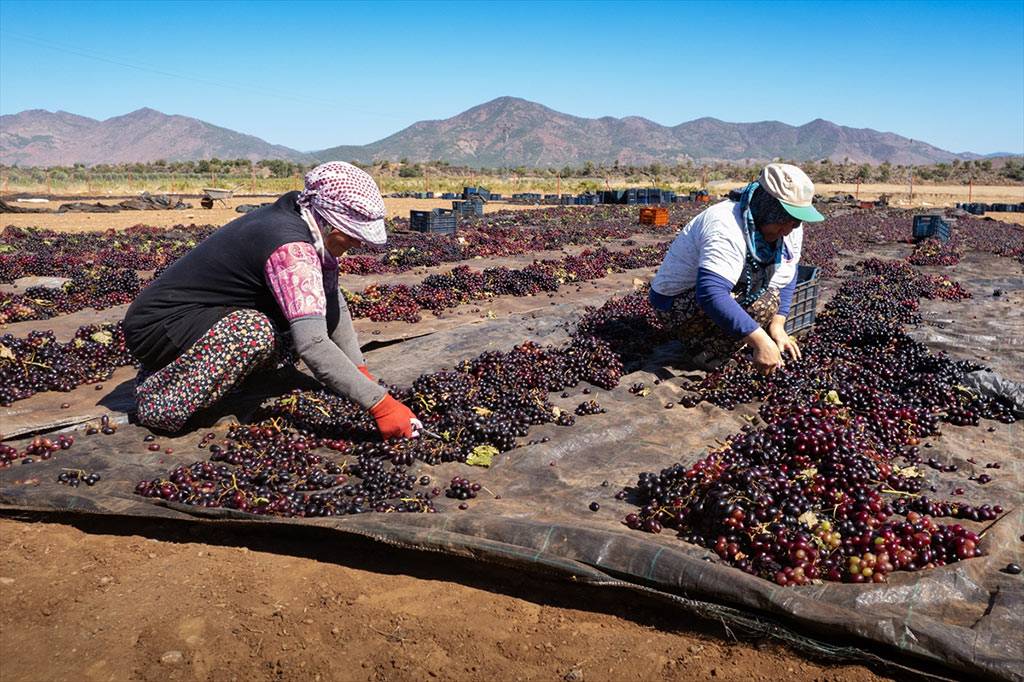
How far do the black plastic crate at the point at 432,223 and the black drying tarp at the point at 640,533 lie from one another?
12001 mm

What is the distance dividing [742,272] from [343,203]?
286 cm

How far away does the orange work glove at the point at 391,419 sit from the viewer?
3859mm

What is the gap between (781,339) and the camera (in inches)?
196

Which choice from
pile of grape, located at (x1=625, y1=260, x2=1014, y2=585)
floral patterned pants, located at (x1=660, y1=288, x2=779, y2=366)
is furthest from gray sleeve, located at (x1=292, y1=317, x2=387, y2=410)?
floral patterned pants, located at (x1=660, y1=288, x2=779, y2=366)

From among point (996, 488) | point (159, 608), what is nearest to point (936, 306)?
point (996, 488)

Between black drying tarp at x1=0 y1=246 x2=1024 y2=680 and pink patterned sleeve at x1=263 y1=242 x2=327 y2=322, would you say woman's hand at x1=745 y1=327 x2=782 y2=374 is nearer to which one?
black drying tarp at x1=0 y1=246 x2=1024 y2=680

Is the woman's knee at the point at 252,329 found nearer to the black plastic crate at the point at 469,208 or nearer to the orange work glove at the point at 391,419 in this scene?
the orange work glove at the point at 391,419

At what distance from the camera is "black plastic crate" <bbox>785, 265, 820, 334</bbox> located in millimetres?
5988

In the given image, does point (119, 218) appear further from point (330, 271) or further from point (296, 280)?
point (296, 280)

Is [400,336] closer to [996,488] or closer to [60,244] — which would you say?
[996,488]

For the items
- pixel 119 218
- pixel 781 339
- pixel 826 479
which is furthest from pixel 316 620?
pixel 119 218

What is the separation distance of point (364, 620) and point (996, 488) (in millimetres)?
3133

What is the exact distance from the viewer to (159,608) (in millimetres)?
2824

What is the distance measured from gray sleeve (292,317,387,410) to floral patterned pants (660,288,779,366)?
2589 mm
